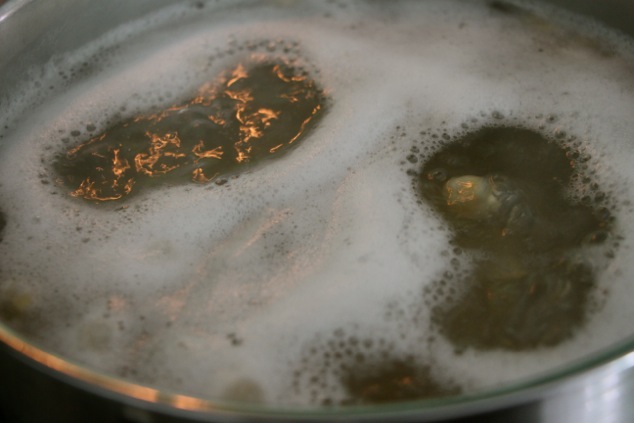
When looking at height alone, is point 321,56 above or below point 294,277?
above

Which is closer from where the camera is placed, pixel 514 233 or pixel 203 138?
pixel 514 233

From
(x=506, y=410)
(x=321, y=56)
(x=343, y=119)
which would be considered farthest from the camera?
(x=321, y=56)

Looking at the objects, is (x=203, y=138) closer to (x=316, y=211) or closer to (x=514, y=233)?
(x=316, y=211)

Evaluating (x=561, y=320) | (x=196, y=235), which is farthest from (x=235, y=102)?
(x=561, y=320)

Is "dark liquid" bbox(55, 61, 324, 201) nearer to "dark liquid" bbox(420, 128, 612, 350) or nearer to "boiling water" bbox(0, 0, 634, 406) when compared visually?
"boiling water" bbox(0, 0, 634, 406)

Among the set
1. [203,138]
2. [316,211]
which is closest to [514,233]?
[316,211]

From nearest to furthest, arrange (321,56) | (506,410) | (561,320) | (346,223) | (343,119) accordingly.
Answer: (506,410) → (561,320) → (346,223) → (343,119) → (321,56)

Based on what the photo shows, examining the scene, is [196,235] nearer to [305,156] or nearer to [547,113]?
[305,156]

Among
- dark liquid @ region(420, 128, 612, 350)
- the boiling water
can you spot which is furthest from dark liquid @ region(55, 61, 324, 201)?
dark liquid @ region(420, 128, 612, 350)
